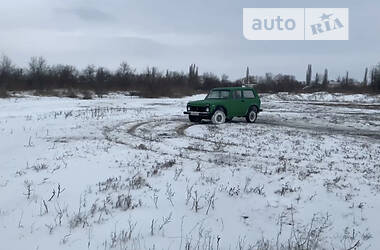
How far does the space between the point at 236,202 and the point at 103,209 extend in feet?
7.11

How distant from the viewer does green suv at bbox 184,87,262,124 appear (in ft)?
64.3

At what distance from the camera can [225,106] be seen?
20.0 m

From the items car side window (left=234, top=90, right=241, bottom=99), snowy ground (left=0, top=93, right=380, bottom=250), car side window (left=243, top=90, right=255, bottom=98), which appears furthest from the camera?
car side window (left=243, top=90, right=255, bottom=98)

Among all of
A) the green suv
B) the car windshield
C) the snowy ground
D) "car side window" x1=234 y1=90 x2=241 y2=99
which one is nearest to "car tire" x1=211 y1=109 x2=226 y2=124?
the green suv

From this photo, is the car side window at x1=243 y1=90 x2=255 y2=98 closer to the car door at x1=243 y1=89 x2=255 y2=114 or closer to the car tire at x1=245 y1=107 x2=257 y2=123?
the car door at x1=243 y1=89 x2=255 y2=114

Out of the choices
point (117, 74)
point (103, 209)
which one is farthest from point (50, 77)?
point (103, 209)

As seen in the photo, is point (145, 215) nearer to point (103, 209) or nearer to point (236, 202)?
point (103, 209)

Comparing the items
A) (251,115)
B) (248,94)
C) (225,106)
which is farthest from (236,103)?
(251,115)

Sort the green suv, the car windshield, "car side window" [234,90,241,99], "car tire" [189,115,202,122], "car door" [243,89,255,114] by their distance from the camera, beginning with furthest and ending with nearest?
"car door" [243,89,255,114] → "car side window" [234,90,241,99] → the car windshield → "car tire" [189,115,202,122] → the green suv

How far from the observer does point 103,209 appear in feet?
20.2

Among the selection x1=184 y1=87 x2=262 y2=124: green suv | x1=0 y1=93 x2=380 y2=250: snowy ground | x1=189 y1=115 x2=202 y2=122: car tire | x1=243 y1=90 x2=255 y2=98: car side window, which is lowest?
x1=0 y1=93 x2=380 y2=250: snowy ground

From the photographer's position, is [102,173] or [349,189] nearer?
[349,189]

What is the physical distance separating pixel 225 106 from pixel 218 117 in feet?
2.18

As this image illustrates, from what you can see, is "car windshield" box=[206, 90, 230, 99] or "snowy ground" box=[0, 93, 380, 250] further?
"car windshield" box=[206, 90, 230, 99]
